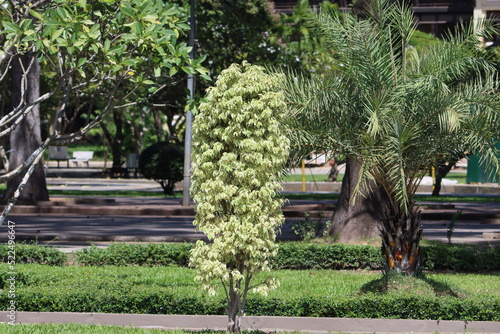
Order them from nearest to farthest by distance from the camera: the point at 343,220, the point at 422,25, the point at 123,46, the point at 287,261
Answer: the point at 123,46 → the point at 287,261 → the point at 343,220 → the point at 422,25

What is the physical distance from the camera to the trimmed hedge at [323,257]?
12414 millimetres

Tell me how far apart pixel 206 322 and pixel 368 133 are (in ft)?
9.82

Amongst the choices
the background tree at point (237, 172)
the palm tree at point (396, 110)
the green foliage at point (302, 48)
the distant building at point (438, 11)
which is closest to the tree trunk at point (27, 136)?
the green foliage at point (302, 48)

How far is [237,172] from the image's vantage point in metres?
6.91

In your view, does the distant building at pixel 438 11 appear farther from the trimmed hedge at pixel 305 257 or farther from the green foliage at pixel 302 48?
the trimmed hedge at pixel 305 257

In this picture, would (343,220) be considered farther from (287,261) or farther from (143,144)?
(143,144)

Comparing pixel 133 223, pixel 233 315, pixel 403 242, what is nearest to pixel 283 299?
pixel 233 315

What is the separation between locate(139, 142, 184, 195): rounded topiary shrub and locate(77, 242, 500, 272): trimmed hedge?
47.6 ft

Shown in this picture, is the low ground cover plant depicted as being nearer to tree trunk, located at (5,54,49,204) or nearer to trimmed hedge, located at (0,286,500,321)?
trimmed hedge, located at (0,286,500,321)

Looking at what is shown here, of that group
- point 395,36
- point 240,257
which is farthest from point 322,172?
point 240,257

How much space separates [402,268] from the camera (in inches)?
398

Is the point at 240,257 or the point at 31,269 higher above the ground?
the point at 240,257

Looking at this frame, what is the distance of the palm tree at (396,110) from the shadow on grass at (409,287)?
0.94 ft

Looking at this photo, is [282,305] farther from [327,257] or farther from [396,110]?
[327,257]
